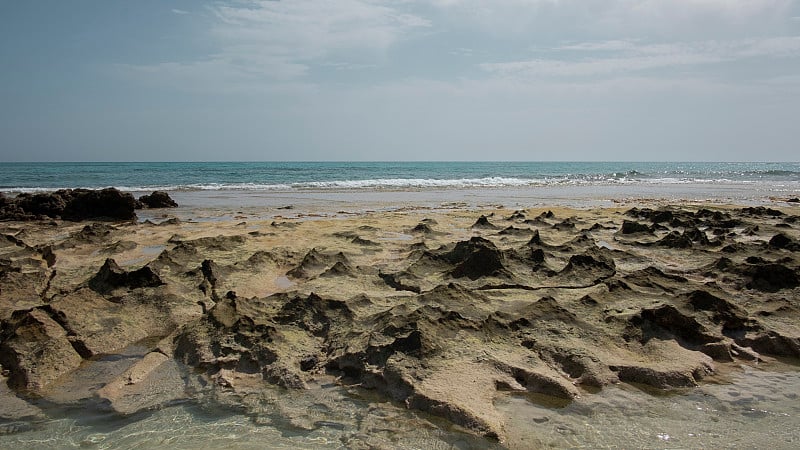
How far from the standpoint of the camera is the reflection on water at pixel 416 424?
2.99 metres

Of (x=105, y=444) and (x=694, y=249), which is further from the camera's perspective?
(x=694, y=249)

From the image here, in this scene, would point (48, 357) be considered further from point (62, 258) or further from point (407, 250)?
point (407, 250)

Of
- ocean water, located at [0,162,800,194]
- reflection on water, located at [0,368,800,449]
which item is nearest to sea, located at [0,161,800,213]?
ocean water, located at [0,162,800,194]

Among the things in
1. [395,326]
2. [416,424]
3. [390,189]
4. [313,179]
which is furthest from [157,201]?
[313,179]

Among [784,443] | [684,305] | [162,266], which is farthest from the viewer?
[162,266]

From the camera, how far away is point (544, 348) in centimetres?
412

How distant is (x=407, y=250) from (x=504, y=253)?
1903mm

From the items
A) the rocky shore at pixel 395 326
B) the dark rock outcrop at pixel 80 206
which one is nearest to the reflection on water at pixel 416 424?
the rocky shore at pixel 395 326

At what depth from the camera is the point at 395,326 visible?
420 centimetres

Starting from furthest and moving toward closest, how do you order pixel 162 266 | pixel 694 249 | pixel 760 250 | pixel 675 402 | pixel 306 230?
pixel 306 230 < pixel 694 249 < pixel 760 250 < pixel 162 266 < pixel 675 402

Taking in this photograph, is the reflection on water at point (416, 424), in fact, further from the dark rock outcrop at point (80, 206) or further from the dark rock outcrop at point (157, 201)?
the dark rock outcrop at point (157, 201)

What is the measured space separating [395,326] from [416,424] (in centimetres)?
111

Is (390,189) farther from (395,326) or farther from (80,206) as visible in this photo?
(395,326)

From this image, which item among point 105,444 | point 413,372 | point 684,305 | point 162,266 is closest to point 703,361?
point 684,305
